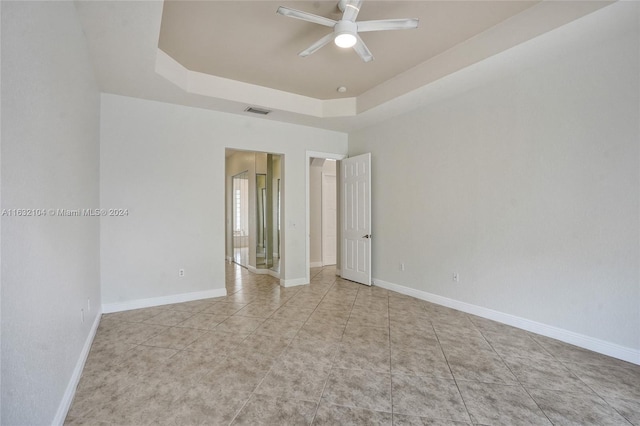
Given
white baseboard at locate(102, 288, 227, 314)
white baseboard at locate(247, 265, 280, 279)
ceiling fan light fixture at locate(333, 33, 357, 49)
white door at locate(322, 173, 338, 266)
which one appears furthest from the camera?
white door at locate(322, 173, 338, 266)

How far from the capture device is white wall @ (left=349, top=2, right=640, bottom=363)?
8.59 ft

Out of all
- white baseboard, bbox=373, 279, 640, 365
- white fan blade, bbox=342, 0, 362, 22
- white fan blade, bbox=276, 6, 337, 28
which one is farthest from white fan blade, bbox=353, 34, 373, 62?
white baseboard, bbox=373, 279, 640, 365

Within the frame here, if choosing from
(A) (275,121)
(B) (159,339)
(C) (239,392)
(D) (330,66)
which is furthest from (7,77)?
(A) (275,121)

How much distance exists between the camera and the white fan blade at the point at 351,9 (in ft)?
7.99

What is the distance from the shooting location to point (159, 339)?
301 centimetres

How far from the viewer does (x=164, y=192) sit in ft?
13.7

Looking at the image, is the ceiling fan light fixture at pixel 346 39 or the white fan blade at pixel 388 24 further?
the ceiling fan light fixture at pixel 346 39

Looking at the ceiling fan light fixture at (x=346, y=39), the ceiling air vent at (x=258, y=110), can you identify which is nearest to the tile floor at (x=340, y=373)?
the ceiling fan light fixture at (x=346, y=39)

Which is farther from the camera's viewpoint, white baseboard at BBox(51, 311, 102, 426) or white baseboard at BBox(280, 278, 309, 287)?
white baseboard at BBox(280, 278, 309, 287)

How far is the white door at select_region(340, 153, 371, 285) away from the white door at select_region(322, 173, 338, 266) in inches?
55.9

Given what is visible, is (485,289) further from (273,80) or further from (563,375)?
(273,80)

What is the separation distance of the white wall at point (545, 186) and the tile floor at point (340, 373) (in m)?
0.42

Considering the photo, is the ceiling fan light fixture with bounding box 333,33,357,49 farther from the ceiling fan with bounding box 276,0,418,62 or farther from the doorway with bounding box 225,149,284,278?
the doorway with bounding box 225,149,284,278

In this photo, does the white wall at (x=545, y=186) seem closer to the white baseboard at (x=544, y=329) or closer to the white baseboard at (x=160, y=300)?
the white baseboard at (x=544, y=329)
